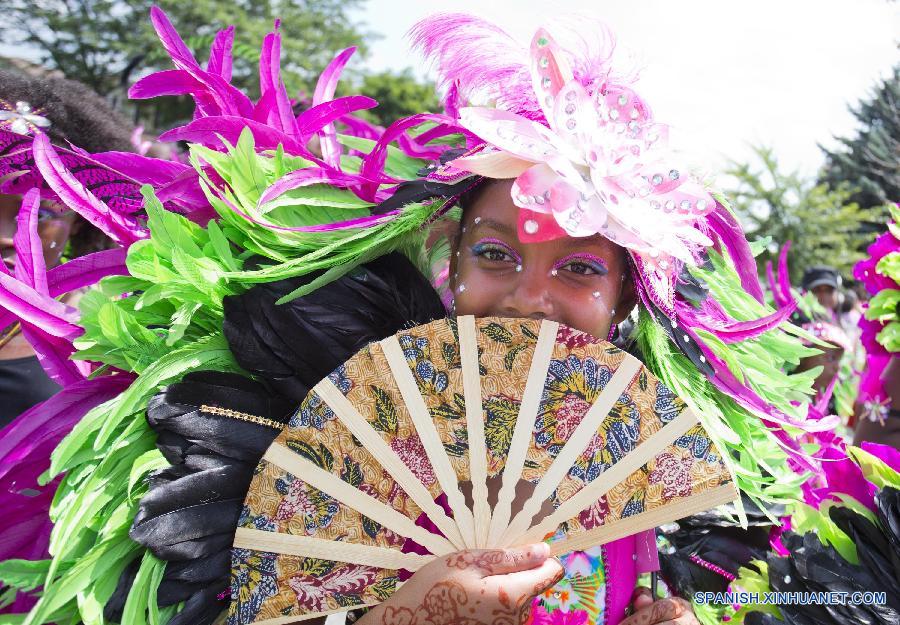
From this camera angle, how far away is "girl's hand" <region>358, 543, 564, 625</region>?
1303 millimetres

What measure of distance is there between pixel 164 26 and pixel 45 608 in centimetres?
124

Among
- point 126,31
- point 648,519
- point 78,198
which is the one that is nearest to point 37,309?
point 78,198

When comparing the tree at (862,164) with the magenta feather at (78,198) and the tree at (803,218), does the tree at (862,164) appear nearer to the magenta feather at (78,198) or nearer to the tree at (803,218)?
the tree at (803,218)

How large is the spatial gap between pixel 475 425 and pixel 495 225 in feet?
1.58

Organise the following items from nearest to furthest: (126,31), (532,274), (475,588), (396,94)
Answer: (475,588) → (532,274) → (126,31) → (396,94)

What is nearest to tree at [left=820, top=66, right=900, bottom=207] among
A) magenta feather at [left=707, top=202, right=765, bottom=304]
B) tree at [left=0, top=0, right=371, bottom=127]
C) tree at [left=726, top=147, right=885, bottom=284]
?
tree at [left=726, top=147, right=885, bottom=284]

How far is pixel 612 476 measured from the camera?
1.43m

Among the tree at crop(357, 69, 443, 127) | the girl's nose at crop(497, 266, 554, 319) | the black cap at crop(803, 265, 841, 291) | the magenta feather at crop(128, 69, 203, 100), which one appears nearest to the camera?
the girl's nose at crop(497, 266, 554, 319)

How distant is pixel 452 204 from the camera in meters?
1.80

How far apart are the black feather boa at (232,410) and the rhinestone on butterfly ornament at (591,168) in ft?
1.19

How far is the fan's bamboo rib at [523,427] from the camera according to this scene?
4.59 ft

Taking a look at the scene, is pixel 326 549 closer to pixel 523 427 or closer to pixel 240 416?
pixel 240 416

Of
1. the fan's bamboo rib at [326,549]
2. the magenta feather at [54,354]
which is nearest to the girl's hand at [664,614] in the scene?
the fan's bamboo rib at [326,549]

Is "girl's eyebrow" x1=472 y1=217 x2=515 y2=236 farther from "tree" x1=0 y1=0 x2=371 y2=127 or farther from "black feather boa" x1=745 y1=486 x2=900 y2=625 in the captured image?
"tree" x1=0 y1=0 x2=371 y2=127
